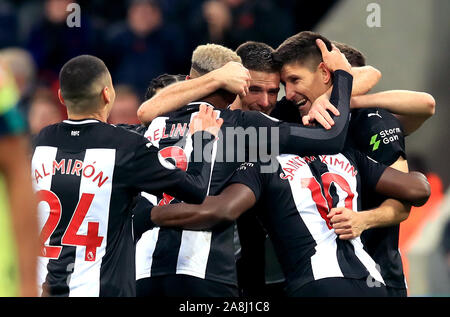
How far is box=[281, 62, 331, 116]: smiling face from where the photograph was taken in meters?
4.85

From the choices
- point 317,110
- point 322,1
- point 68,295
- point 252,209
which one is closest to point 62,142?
point 68,295

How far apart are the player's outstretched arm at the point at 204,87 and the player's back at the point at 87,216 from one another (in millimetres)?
647

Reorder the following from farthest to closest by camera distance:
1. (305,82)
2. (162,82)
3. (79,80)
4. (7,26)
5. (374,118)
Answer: (7,26) < (162,82) < (305,82) < (374,118) < (79,80)

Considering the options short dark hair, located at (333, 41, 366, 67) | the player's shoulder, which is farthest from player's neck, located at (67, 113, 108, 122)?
short dark hair, located at (333, 41, 366, 67)

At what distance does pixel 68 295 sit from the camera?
392 centimetres

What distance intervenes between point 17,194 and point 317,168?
2170 mm

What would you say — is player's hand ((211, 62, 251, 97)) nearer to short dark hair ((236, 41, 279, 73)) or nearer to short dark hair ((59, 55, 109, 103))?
short dark hair ((236, 41, 279, 73))

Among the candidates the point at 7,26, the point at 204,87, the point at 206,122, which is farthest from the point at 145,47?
the point at 206,122

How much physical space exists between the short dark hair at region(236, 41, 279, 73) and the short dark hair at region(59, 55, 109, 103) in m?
1.21

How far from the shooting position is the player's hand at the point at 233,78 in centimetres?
444

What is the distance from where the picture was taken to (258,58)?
16.2 feet

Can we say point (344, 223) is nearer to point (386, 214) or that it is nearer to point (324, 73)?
point (386, 214)

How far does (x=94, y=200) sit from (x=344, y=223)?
4.33ft

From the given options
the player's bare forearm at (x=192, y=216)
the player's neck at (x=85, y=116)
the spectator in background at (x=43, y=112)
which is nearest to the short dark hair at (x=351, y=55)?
the player's bare forearm at (x=192, y=216)
